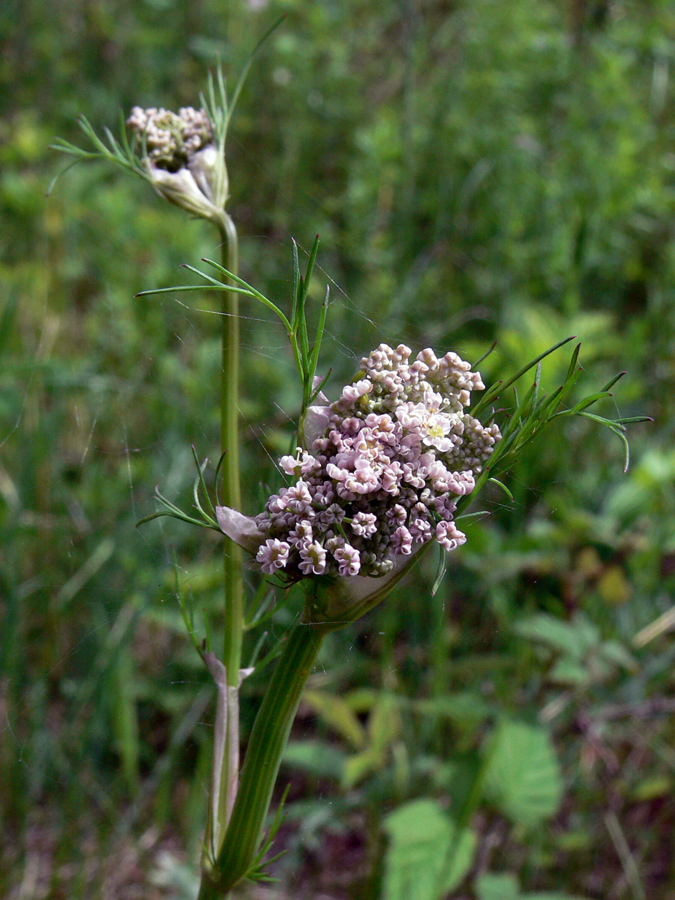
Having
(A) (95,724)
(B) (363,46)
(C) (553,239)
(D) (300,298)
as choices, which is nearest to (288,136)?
(B) (363,46)

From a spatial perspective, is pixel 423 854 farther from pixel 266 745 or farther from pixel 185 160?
pixel 185 160

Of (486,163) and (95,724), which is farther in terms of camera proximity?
(486,163)

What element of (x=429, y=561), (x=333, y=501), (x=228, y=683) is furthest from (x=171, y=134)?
(x=429, y=561)

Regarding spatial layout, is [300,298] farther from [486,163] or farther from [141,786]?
[486,163]

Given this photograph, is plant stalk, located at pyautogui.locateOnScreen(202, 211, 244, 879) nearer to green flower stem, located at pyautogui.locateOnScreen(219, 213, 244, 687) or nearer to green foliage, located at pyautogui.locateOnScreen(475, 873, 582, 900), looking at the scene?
green flower stem, located at pyautogui.locateOnScreen(219, 213, 244, 687)

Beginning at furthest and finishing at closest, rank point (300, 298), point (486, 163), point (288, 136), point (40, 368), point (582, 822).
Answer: point (288, 136)
point (486, 163)
point (40, 368)
point (582, 822)
point (300, 298)

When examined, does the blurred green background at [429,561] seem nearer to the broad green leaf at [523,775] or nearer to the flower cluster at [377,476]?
the broad green leaf at [523,775]
